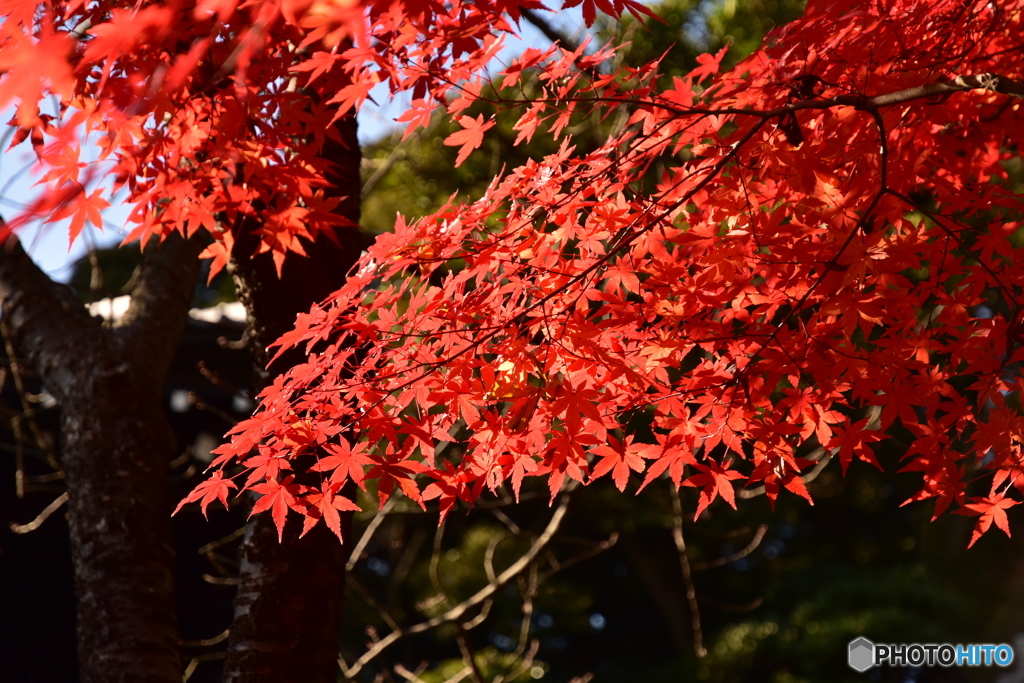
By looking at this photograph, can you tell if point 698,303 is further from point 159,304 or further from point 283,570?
point 159,304

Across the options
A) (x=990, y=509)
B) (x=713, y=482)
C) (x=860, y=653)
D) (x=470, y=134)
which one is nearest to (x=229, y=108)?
(x=470, y=134)

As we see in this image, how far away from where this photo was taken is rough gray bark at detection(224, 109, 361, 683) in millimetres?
2314

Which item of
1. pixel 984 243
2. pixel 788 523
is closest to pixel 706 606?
pixel 788 523

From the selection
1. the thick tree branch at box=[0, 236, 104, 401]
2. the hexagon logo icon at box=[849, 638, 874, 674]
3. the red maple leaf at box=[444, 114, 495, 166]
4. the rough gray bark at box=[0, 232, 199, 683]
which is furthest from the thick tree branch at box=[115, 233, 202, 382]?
the hexagon logo icon at box=[849, 638, 874, 674]

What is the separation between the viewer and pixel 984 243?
2.12 metres

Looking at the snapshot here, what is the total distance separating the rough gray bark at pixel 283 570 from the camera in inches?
91.1

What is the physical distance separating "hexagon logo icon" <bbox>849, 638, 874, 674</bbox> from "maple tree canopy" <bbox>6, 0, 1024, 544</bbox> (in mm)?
7019

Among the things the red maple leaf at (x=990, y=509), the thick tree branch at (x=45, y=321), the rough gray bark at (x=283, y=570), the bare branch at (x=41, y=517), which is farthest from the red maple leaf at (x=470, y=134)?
the bare branch at (x=41, y=517)

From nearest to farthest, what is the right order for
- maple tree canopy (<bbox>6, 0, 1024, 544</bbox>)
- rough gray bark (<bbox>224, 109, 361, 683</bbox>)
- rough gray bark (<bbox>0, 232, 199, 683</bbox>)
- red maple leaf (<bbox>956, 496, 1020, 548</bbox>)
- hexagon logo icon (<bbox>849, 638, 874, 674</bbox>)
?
maple tree canopy (<bbox>6, 0, 1024, 544</bbox>)
red maple leaf (<bbox>956, 496, 1020, 548</bbox>)
rough gray bark (<bbox>224, 109, 361, 683</bbox>)
rough gray bark (<bbox>0, 232, 199, 683</bbox>)
hexagon logo icon (<bbox>849, 638, 874, 674</bbox>)

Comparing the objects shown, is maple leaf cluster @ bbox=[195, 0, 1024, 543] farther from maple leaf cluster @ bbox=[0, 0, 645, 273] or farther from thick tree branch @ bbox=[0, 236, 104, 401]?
thick tree branch @ bbox=[0, 236, 104, 401]

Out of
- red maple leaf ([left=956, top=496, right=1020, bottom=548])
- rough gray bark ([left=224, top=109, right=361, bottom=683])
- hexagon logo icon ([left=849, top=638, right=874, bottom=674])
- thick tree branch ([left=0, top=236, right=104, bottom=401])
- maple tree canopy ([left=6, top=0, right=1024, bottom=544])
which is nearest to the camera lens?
maple tree canopy ([left=6, top=0, right=1024, bottom=544])

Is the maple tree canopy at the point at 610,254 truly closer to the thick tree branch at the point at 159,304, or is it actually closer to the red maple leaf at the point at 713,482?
the red maple leaf at the point at 713,482

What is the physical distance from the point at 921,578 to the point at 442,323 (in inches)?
345

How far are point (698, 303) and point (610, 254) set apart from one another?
0.48 meters
